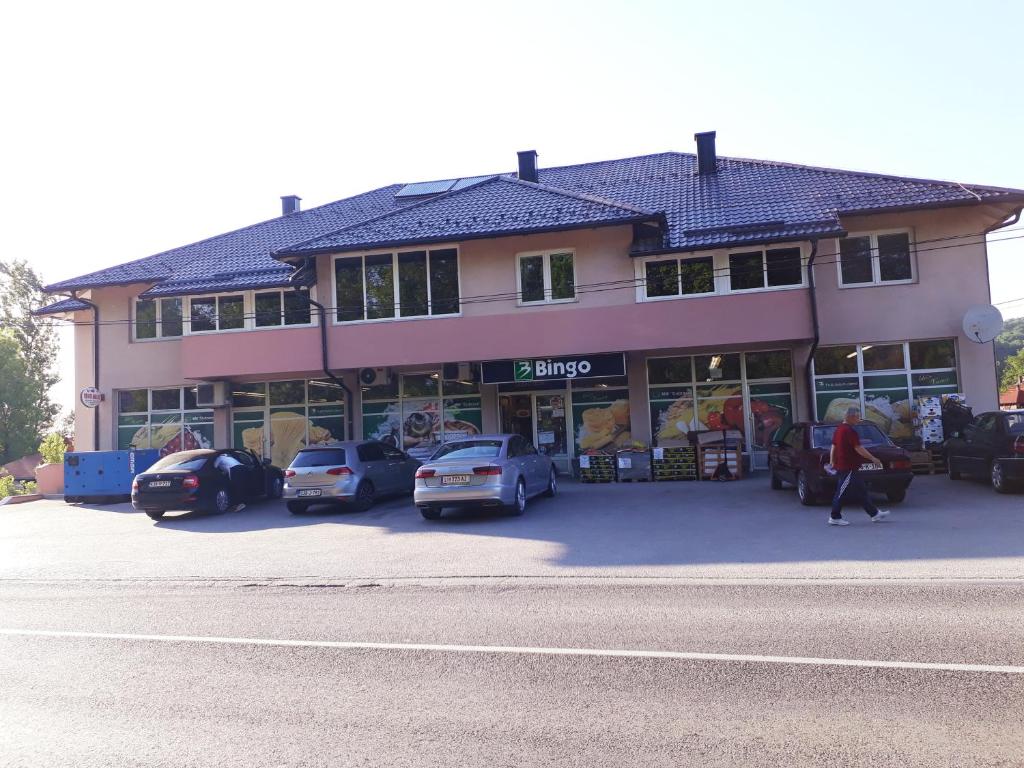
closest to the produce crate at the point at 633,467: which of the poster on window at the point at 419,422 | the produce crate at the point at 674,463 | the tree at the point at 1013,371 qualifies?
the produce crate at the point at 674,463

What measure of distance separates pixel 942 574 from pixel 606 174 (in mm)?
19960

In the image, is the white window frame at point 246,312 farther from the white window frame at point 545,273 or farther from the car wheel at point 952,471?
the car wheel at point 952,471

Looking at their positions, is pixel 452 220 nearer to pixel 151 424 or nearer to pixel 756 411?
pixel 756 411

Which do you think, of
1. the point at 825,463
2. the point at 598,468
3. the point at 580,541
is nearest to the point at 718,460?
the point at 598,468

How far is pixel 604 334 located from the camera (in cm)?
1919

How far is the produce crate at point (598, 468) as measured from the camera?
18.9 m

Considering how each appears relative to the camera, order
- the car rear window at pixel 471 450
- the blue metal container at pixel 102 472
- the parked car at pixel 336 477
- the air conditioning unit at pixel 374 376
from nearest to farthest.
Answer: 1. the car rear window at pixel 471 450
2. the parked car at pixel 336 477
3. the blue metal container at pixel 102 472
4. the air conditioning unit at pixel 374 376

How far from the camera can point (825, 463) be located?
13.4 m

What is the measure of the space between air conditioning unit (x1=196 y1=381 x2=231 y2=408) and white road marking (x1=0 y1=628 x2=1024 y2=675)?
1599cm

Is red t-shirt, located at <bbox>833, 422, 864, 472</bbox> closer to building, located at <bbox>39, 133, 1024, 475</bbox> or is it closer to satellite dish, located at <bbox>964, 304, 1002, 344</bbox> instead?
building, located at <bbox>39, 133, 1024, 475</bbox>

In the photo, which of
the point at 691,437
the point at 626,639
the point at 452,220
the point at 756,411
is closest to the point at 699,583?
the point at 626,639

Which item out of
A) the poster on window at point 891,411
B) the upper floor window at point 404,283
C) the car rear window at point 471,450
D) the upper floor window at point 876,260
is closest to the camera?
the car rear window at point 471,450

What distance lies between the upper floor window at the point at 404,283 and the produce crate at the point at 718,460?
7.03 meters

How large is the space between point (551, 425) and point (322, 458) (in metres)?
7.13
